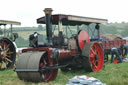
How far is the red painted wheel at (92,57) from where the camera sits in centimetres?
802

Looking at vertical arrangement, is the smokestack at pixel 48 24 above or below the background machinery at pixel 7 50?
above

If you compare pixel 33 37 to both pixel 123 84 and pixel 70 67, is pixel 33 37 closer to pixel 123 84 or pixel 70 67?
pixel 70 67

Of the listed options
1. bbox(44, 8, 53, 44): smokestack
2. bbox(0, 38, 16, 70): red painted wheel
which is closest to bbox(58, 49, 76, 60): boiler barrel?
bbox(44, 8, 53, 44): smokestack

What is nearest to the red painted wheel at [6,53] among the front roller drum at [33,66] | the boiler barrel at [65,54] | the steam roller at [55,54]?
the steam roller at [55,54]

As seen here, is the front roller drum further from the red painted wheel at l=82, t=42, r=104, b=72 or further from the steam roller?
the red painted wheel at l=82, t=42, r=104, b=72

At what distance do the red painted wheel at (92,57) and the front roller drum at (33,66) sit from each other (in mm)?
1547

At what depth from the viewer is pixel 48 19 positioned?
24.1 ft

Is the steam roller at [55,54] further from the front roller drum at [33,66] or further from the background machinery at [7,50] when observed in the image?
the background machinery at [7,50]

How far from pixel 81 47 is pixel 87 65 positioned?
0.67 metres

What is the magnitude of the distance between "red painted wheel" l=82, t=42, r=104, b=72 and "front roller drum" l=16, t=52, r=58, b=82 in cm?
155

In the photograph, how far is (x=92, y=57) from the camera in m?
8.38

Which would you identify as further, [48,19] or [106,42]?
[106,42]

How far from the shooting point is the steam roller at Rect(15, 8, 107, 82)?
6.38 m

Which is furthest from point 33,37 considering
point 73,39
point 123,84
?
point 123,84
